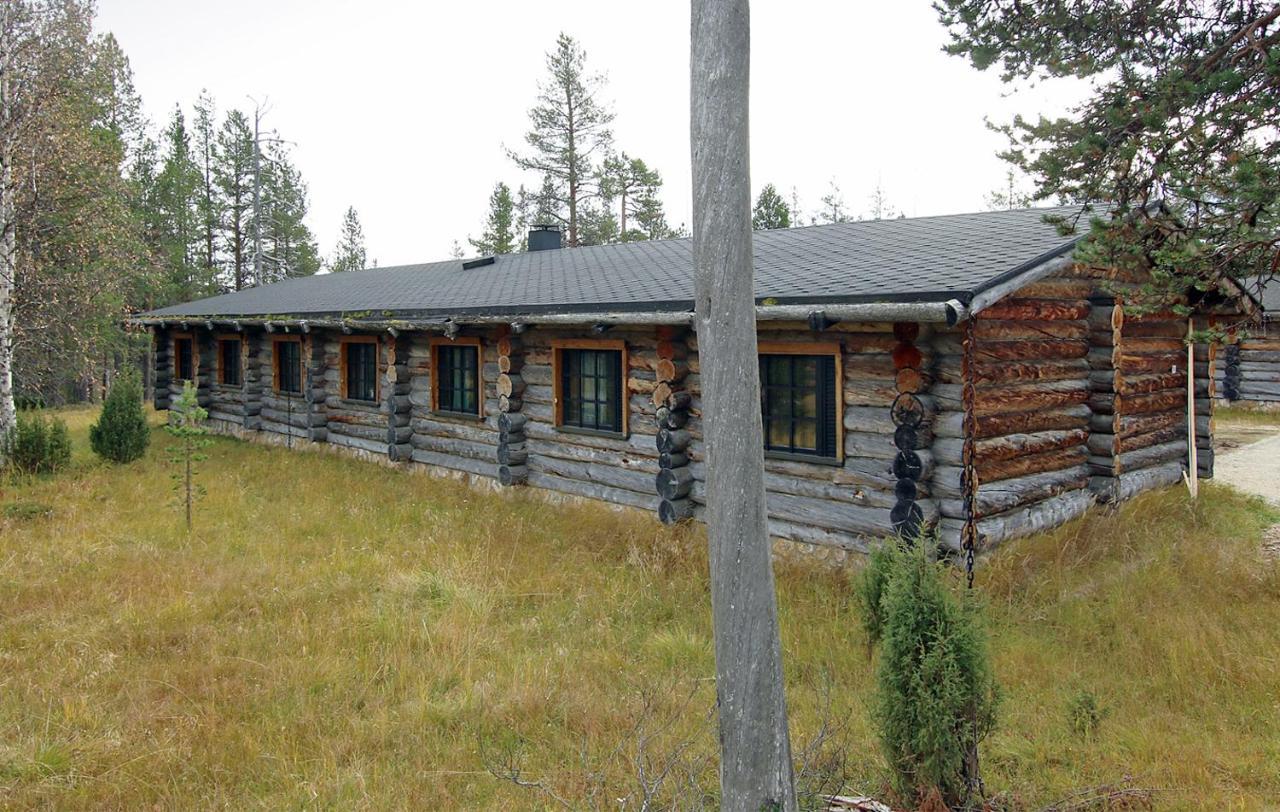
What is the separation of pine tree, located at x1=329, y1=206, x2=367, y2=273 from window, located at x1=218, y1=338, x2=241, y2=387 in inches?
1309

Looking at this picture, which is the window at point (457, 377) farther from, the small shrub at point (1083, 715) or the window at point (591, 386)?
the small shrub at point (1083, 715)

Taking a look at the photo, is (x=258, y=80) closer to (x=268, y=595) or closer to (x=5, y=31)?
(x=5, y=31)

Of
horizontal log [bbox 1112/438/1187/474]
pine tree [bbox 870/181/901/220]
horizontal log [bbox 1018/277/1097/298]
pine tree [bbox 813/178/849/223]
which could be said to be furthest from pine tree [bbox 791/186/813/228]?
horizontal log [bbox 1018/277/1097/298]

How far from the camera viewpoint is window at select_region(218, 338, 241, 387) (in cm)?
1938

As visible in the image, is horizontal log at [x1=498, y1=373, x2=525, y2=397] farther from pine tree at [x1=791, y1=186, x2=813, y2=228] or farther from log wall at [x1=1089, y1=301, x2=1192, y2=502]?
pine tree at [x1=791, y1=186, x2=813, y2=228]

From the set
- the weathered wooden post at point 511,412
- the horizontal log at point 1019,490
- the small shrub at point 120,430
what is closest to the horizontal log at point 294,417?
the small shrub at point 120,430

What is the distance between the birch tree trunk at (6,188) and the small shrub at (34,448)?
0.56ft

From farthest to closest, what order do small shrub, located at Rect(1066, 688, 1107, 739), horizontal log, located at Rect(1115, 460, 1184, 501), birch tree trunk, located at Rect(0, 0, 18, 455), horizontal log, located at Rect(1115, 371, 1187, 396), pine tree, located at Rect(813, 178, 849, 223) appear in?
pine tree, located at Rect(813, 178, 849, 223) → birch tree trunk, located at Rect(0, 0, 18, 455) → horizontal log, located at Rect(1115, 460, 1184, 501) → horizontal log, located at Rect(1115, 371, 1187, 396) → small shrub, located at Rect(1066, 688, 1107, 739)

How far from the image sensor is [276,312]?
16.5m

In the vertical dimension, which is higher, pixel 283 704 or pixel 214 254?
pixel 214 254

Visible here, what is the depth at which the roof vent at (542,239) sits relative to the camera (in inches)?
787

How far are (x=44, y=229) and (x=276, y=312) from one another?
3910 millimetres

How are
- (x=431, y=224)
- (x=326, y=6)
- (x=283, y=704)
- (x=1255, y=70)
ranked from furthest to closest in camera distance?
(x=431, y=224) → (x=326, y=6) → (x=1255, y=70) → (x=283, y=704)

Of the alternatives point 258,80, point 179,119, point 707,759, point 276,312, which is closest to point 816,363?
point 707,759
